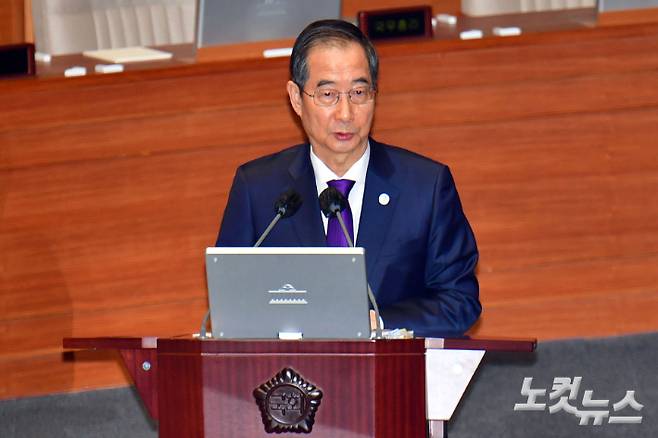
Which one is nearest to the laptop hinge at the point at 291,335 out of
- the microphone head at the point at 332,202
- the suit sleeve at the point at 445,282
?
the microphone head at the point at 332,202

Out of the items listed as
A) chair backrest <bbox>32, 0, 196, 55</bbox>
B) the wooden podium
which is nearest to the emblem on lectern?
the wooden podium

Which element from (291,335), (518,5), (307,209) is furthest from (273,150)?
(291,335)

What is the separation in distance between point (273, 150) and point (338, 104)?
1.51 m

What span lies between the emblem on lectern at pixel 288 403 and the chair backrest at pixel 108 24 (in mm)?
2703

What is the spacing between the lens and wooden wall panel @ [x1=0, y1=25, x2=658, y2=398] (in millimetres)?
4418

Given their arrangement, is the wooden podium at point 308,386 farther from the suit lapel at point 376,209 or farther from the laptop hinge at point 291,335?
the suit lapel at point 376,209

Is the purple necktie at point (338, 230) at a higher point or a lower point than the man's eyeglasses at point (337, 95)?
lower

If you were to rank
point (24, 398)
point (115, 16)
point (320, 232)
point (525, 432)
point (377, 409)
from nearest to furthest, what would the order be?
point (377, 409) < point (320, 232) < point (525, 432) < point (24, 398) < point (115, 16)

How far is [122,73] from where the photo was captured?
14.6 ft

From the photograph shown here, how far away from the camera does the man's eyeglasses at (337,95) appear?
303cm

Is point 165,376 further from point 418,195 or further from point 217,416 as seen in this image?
point 418,195

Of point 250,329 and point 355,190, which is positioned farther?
point 355,190

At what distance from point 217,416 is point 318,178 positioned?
91 centimetres

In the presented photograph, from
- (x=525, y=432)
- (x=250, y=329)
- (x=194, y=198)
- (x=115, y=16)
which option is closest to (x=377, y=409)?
(x=250, y=329)
